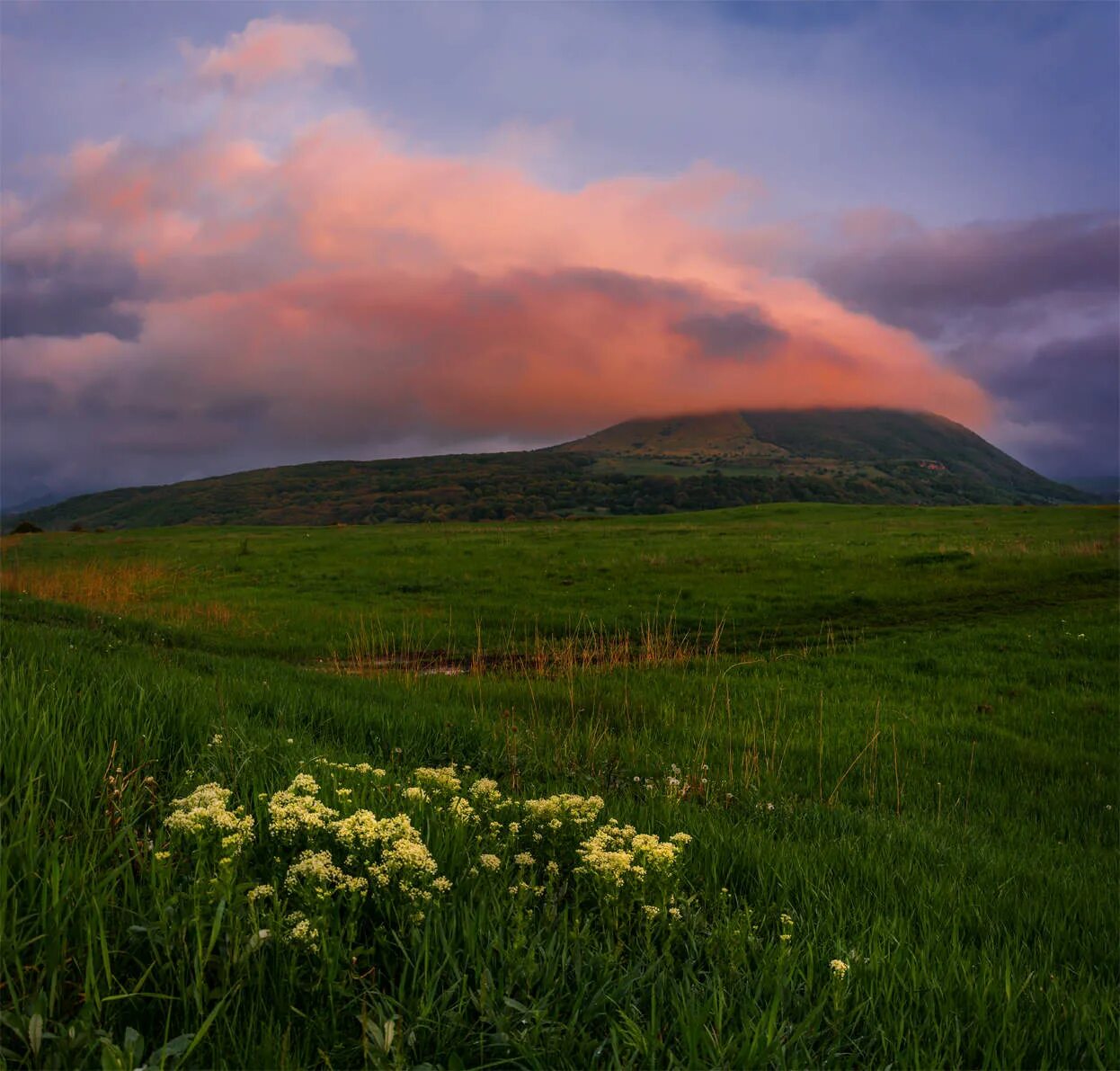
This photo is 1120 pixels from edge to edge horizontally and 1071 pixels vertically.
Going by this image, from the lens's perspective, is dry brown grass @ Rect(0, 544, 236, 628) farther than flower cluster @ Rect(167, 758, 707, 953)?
Yes

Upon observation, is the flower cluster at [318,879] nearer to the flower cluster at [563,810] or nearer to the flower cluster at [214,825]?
the flower cluster at [214,825]

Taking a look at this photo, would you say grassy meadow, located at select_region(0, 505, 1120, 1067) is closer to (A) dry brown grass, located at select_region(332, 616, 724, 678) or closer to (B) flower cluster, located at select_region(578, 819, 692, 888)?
(B) flower cluster, located at select_region(578, 819, 692, 888)

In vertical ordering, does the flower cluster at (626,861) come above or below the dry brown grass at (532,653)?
above

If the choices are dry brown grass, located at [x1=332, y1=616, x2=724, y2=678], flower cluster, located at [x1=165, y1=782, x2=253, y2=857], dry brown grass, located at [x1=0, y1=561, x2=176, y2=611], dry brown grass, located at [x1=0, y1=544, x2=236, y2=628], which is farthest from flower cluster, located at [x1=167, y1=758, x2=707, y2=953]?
dry brown grass, located at [x1=0, y1=561, x2=176, y2=611]

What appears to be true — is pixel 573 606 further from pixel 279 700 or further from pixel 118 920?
pixel 118 920

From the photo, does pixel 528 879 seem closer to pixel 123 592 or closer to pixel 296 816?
pixel 296 816

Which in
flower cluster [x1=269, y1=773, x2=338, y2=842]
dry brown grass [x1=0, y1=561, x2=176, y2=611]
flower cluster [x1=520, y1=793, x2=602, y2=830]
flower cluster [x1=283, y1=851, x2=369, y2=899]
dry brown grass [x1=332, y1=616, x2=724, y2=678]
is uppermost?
flower cluster [x1=269, y1=773, x2=338, y2=842]

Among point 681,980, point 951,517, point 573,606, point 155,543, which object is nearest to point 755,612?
point 573,606

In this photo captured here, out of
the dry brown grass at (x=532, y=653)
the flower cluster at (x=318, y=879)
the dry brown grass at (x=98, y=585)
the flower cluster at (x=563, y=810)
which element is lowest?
the dry brown grass at (x=532, y=653)

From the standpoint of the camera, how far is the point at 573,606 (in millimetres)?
27344

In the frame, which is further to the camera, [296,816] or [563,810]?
[563,810]

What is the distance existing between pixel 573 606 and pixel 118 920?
2467 centimetres

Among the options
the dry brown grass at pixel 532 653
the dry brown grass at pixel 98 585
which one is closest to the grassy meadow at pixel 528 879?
the dry brown grass at pixel 532 653

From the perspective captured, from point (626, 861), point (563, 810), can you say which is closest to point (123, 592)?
point (563, 810)
